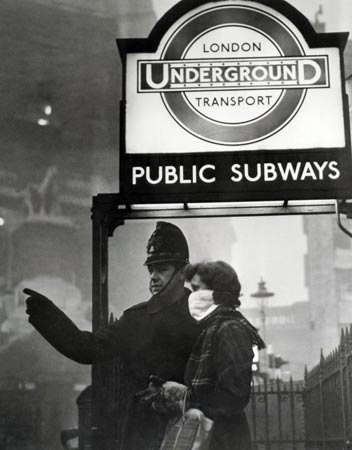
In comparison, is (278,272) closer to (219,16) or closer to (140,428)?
(140,428)

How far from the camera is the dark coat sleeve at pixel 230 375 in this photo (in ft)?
11.5

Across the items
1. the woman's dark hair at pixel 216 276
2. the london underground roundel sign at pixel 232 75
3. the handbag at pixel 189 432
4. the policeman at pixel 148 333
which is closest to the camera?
the handbag at pixel 189 432

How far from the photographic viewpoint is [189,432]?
11.5 feet

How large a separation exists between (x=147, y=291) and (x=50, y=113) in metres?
1.31

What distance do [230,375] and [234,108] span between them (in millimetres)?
1444

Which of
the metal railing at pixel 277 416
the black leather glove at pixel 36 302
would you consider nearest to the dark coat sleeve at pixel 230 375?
the metal railing at pixel 277 416

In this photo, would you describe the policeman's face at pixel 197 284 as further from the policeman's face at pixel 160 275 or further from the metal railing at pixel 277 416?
the metal railing at pixel 277 416

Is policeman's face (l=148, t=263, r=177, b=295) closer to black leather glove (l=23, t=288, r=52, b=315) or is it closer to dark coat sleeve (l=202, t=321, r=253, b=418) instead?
dark coat sleeve (l=202, t=321, r=253, b=418)

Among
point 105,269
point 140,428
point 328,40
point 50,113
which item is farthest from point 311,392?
point 50,113

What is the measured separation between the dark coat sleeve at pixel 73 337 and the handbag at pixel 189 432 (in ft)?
1.62

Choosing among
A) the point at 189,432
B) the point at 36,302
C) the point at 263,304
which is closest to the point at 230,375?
the point at 189,432

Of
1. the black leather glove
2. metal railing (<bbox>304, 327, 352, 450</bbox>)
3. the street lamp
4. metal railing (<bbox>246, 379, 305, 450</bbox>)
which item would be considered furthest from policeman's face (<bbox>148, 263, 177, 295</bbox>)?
metal railing (<bbox>304, 327, 352, 450</bbox>)

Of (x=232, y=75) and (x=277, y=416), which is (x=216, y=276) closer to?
(x=277, y=416)

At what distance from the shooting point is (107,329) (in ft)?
12.1
